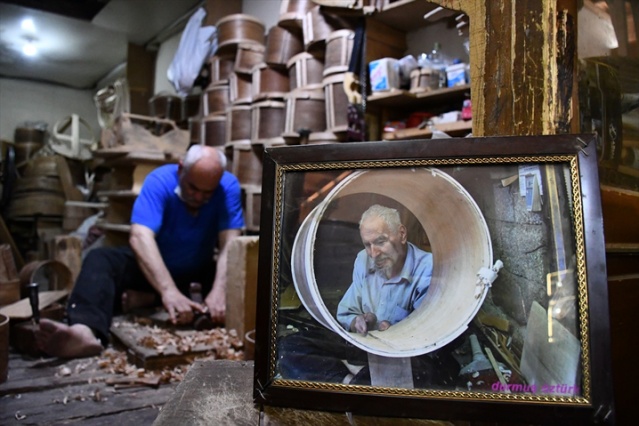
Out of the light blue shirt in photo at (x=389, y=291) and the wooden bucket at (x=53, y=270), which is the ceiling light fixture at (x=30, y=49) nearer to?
the wooden bucket at (x=53, y=270)

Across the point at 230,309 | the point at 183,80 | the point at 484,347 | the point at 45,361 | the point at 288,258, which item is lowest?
the point at 45,361

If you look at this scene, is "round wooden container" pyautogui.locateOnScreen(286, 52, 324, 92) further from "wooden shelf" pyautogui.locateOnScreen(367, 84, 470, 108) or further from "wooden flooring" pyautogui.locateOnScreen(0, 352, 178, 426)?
"wooden flooring" pyautogui.locateOnScreen(0, 352, 178, 426)

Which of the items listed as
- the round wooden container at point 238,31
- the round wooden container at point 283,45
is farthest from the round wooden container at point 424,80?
the round wooden container at point 238,31

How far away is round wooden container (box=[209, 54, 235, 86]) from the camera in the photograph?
4.25m

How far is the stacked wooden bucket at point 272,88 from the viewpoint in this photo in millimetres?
3033

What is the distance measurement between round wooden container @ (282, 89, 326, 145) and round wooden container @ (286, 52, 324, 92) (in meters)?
0.10

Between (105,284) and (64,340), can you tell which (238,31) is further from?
(64,340)

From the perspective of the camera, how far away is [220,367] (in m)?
0.99

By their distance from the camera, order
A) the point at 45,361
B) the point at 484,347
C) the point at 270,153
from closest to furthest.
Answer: the point at 484,347, the point at 270,153, the point at 45,361

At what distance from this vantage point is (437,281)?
718mm

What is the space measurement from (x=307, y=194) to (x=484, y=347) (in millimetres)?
369

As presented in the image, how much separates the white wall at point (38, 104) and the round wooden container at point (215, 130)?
523 centimetres

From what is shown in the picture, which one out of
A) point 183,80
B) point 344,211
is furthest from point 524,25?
point 183,80

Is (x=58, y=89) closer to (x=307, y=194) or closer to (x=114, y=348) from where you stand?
(x=114, y=348)
